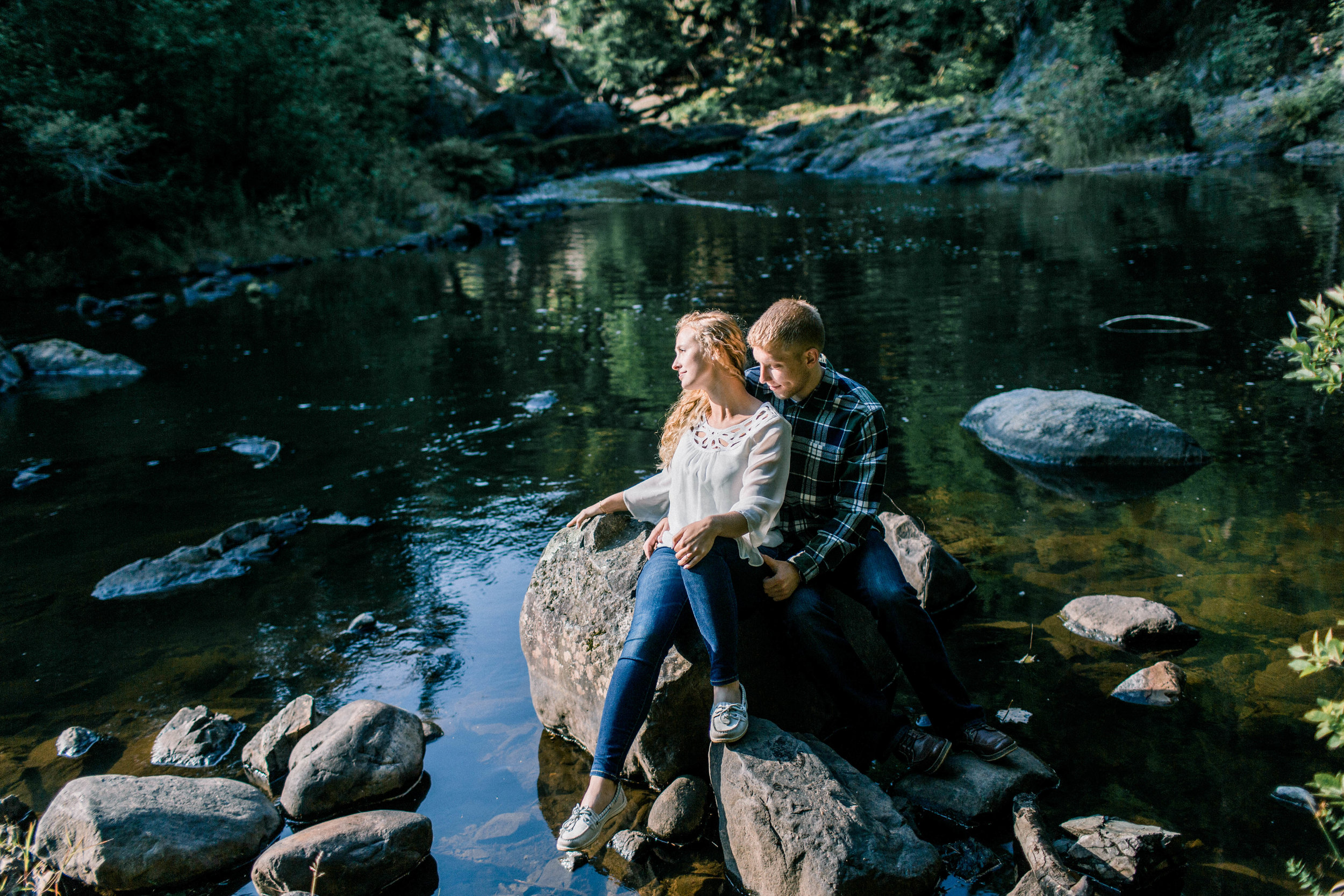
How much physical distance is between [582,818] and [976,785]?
1.62m

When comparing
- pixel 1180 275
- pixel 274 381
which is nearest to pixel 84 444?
pixel 274 381

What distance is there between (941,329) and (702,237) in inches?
440

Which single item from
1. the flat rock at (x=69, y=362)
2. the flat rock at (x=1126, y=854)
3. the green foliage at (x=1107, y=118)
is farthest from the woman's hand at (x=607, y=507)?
the green foliage at (x=1107, y=118)

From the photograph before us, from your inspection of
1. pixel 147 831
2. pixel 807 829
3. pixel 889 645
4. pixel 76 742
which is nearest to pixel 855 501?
pixel 889 645

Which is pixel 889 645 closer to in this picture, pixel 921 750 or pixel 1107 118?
pixel 921 750

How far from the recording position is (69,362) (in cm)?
1399

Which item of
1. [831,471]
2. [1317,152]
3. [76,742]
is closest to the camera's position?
[831,471]

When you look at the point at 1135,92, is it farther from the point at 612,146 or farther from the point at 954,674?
the point at 954,674

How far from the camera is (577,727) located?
4.59m

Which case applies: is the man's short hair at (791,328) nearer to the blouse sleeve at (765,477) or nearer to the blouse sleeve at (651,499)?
the blouse sleeve at (765,477)

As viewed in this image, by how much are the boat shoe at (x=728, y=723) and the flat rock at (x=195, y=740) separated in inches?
103

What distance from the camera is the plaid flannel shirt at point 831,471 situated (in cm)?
416

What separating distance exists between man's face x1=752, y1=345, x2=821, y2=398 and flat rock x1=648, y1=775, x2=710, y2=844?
1.77 meters

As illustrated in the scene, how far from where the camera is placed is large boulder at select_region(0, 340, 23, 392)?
1330cm
